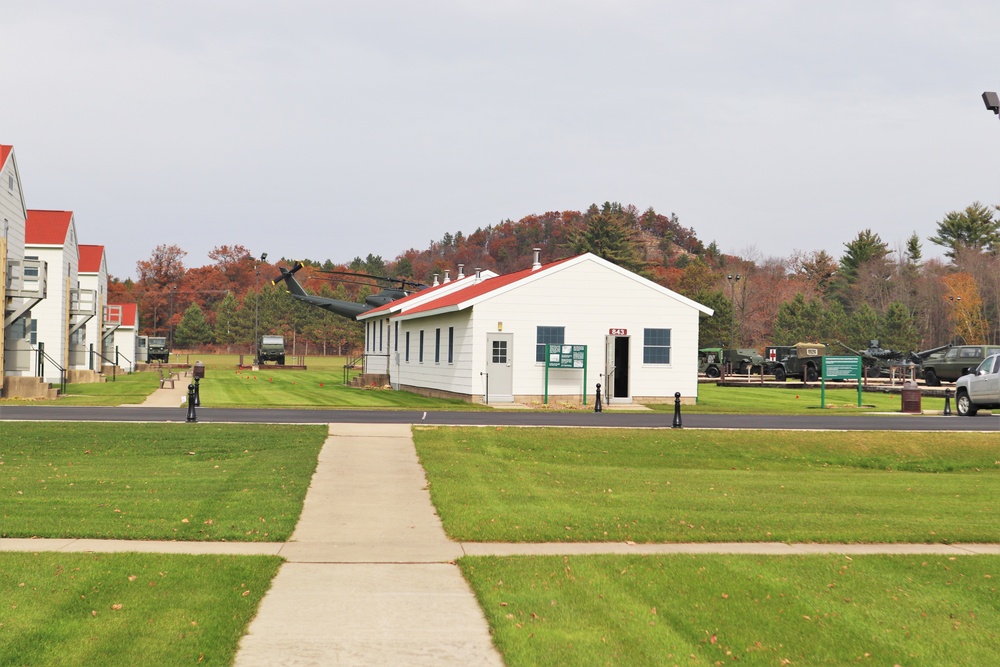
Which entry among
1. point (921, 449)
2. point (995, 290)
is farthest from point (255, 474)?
point (995, 290)

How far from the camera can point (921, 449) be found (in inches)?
787

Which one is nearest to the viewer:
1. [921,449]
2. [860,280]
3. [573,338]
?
[921,449]

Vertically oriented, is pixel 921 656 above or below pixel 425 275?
below

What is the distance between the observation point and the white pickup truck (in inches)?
1141

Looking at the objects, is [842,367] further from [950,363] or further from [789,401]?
[950,363]

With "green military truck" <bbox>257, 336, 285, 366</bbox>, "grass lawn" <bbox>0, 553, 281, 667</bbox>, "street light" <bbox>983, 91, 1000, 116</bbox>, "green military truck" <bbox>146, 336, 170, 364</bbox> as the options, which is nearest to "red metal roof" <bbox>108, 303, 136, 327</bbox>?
"green military truck" <bbox>146, 336, 170, 364</bbox>

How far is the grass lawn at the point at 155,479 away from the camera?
10.6m

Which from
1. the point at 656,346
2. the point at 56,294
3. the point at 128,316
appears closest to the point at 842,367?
the point at 656,346

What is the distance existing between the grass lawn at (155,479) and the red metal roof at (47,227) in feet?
98.4

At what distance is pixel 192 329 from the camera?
118000 millimetres

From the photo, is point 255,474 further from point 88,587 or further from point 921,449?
point 921,449

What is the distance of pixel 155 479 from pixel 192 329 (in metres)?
109

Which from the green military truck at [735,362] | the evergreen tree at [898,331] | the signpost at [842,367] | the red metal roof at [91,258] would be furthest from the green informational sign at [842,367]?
the evergreen tree at [898,331]

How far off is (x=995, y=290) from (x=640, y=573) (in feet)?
294
